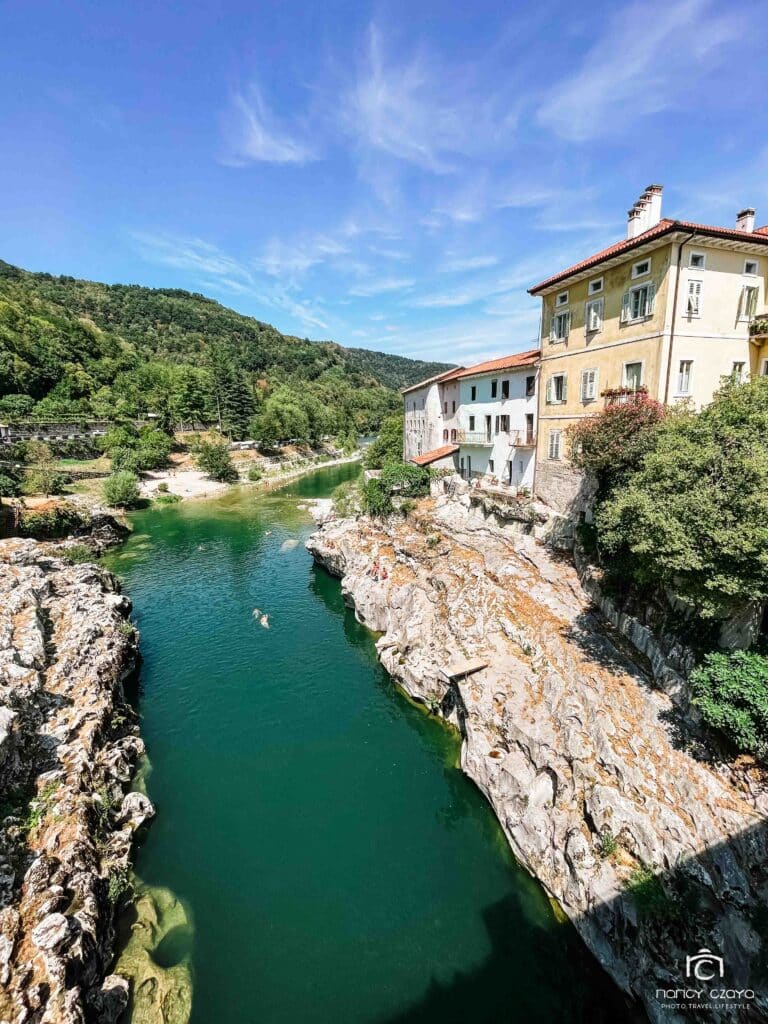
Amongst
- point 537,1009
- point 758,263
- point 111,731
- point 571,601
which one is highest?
point 758,263

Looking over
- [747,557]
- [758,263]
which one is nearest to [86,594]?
[747,557]

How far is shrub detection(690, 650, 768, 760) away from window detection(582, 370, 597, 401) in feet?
49.7

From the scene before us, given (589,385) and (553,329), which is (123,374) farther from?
(589,385)

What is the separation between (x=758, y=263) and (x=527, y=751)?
24.8 meters

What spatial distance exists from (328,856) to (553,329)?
2865 cm

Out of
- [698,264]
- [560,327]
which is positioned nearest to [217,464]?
[560,327]

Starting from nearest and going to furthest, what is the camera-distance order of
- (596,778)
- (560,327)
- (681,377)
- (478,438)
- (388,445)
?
1. (596,778)
2. (681,377)
3. (560,327)
4. (478,438)
5. (388,445)

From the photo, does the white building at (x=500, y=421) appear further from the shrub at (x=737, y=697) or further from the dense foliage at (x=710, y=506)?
the shrub at (x=737, y=697)

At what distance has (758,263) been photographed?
21.5m

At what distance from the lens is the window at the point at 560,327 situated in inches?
1043

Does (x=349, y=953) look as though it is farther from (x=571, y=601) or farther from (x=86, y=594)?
(x=86, y=594)

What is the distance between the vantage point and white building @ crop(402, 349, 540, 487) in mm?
30812

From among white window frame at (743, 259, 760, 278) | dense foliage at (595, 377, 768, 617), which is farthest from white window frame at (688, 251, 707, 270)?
dense foliage at (595, 377, 768, 617)

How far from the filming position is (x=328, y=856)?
50.4 feet
